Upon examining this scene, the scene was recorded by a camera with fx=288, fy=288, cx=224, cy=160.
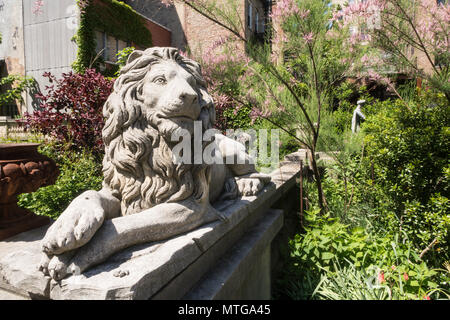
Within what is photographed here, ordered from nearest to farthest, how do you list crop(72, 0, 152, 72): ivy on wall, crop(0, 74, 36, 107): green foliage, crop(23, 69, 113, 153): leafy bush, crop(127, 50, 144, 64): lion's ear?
1. crop(127, 50, 144, 64): lion's ear
2. crop(23, 69, 113, 153): leafy bush
3. crop(72, 0, 152, 72): ivy on wall
4. crop(0, 74, 36, 107): green foliage

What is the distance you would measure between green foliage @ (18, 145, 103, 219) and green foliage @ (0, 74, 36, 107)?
9.39m

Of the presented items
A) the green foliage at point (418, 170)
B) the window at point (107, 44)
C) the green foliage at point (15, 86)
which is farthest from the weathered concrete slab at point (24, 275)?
the green foliage at point (15, 86)

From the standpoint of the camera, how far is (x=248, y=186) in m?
2.76

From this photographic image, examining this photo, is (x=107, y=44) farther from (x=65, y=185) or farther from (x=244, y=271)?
(x=244, y=271)

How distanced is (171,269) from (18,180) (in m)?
2.01

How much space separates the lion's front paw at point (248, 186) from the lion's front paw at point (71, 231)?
1559 mm

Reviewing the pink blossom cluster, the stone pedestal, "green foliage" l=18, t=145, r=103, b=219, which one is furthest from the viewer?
the pink blossom cluster

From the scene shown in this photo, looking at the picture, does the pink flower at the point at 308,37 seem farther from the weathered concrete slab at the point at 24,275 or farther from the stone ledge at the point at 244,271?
the weathered concrete slab at the point at 24,275

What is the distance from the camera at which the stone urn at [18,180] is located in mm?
2535

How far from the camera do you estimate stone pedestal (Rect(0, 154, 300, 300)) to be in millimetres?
1234

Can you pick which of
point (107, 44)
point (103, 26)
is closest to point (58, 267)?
point (103, 26)

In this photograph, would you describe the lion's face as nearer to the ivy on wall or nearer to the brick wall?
the ivy on wall

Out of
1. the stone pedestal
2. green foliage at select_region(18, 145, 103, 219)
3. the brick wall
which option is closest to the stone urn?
the stone pedestal

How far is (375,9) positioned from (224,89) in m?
1.88
